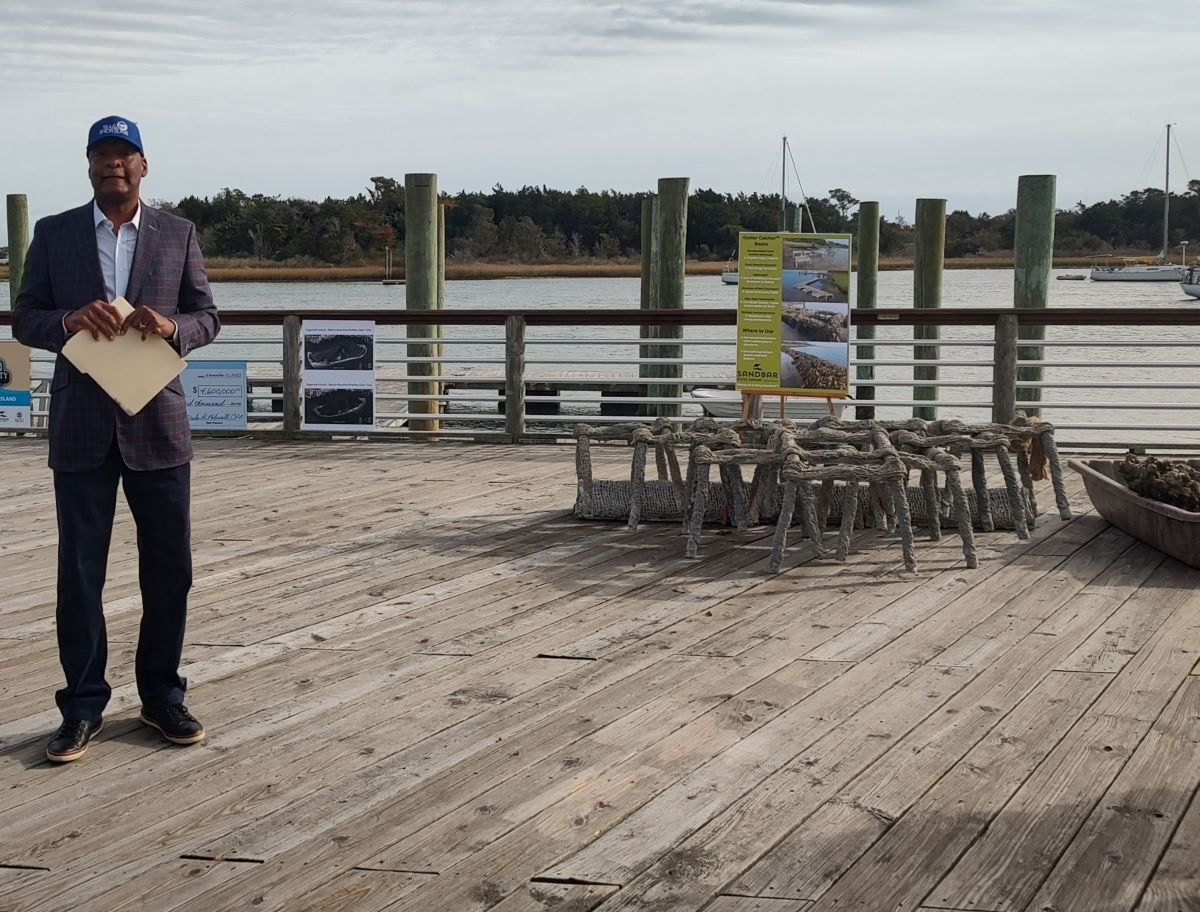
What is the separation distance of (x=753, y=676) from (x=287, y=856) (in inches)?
69.7

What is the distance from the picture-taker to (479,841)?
10.4 feet

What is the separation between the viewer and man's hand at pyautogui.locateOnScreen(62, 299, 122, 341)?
362 cm

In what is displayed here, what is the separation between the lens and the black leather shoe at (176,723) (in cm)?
384

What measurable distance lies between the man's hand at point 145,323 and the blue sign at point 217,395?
23.9 ft

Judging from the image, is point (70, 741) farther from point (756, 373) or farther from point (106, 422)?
point (756, 373)

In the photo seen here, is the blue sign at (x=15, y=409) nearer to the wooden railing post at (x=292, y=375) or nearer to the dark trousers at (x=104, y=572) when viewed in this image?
the wooden railing post at (x=292, y=375)

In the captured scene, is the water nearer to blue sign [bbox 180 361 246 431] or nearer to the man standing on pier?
blue sign [bbox 180 361 246 431]

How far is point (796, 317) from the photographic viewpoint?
881 centimetres

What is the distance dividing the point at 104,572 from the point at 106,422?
0.40 metres

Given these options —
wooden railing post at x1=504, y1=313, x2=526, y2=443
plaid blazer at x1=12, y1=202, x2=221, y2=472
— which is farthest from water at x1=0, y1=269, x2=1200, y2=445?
plaid blazer at x1=12, y1=202, x2=221, y2=472

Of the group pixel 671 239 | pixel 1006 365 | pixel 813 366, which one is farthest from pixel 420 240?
pixel 1006 365

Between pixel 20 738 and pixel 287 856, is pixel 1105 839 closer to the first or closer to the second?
pixel 287 856

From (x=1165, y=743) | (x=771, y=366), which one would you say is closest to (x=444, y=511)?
(x=771, y=366)

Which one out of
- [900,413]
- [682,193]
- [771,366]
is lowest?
[900,413]
